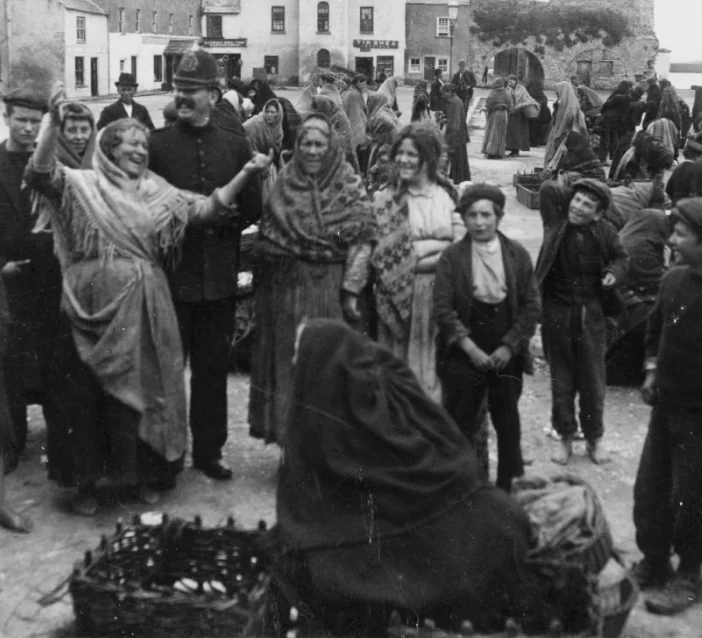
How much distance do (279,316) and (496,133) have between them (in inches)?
668

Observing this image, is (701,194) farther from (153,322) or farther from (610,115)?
(610,115)

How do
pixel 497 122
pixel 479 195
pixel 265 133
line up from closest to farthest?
pixel 479 195 → pixel 265 133 → pixel 497 122

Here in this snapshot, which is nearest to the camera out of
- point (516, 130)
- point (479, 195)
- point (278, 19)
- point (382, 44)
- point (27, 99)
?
point (479, 195)

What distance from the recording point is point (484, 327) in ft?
17.5

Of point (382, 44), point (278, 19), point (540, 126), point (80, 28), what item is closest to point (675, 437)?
point (540, 126)

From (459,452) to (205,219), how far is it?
6.76ft

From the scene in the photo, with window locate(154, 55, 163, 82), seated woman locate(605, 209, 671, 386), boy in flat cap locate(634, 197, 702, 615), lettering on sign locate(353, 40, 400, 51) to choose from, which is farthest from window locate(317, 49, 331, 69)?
lettering on sign locate(353, 40, 400, 51)

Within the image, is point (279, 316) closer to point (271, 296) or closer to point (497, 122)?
point (271, 296)

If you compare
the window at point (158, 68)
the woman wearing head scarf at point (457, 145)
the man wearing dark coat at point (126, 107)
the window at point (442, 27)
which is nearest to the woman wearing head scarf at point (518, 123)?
the woman wearing head scarf at point (457, 145)

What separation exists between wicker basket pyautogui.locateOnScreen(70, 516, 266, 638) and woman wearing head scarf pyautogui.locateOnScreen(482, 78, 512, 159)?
18.4 meters

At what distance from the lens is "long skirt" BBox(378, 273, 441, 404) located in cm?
561

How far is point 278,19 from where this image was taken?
54.2 meters

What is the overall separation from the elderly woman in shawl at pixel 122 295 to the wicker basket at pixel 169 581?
0.91m


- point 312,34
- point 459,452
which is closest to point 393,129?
point 459,452
